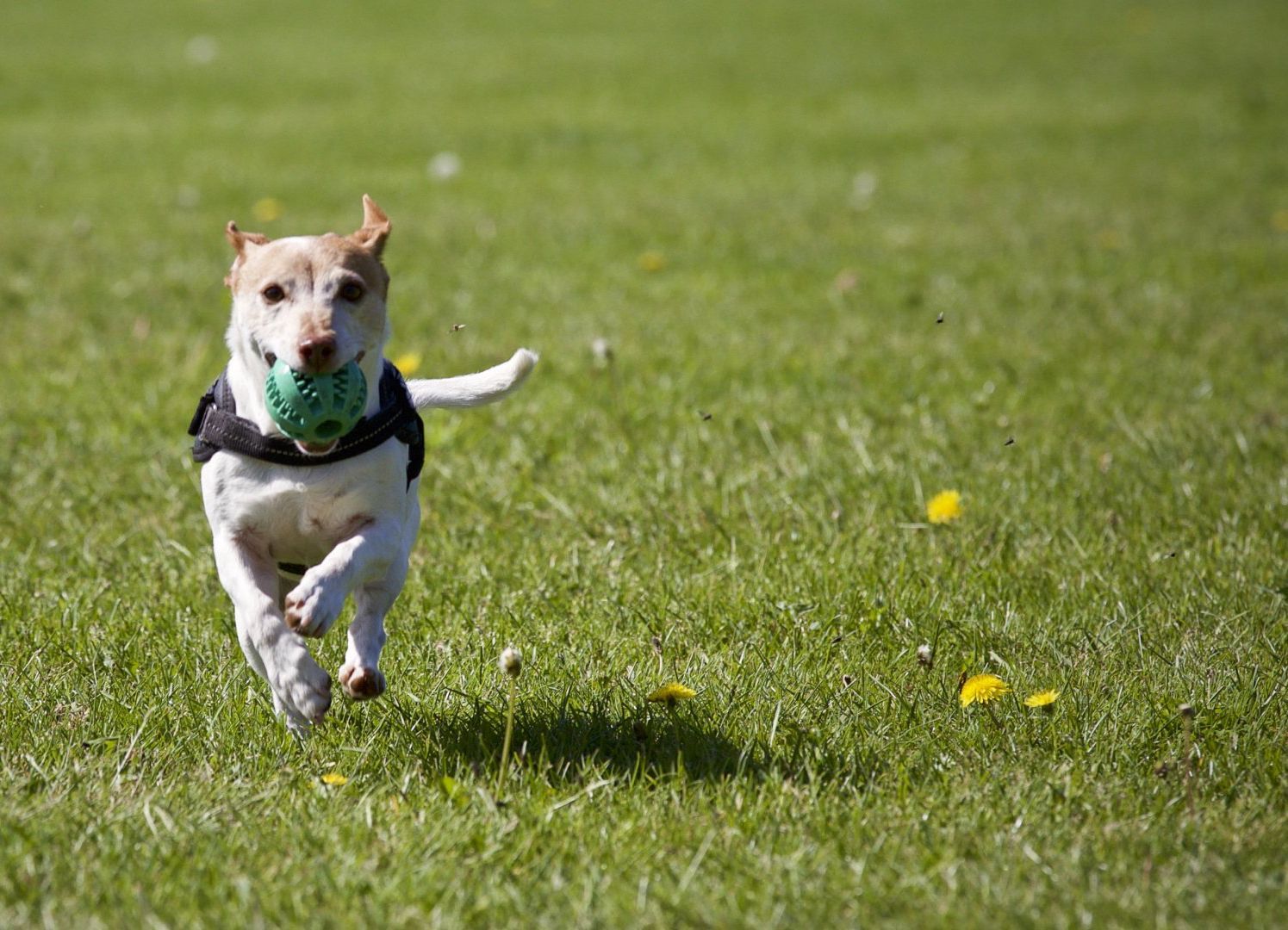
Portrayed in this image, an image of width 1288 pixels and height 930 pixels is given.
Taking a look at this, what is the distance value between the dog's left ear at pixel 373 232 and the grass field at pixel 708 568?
97 centimetres

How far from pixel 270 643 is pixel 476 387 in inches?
33.0

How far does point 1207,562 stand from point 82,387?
4.17 metres

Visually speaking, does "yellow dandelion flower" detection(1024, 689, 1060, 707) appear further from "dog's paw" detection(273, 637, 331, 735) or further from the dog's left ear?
the dog's left ear

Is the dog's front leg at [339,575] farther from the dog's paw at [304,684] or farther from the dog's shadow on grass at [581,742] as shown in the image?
the dog's shadow on grass at [581,742]

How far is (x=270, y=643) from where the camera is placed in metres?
2.87

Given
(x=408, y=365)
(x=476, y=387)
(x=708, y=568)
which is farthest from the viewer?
(x=408, y=365)

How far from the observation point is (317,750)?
9.73ft

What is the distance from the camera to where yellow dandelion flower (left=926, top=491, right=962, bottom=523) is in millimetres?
4234

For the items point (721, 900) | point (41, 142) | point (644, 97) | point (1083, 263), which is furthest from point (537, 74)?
point (721, 900)

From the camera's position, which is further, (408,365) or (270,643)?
(408,365)

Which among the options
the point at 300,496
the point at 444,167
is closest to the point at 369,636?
the point at 300,496

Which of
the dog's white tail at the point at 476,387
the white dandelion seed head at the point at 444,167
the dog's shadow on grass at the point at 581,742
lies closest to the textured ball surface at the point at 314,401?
the dog's white tail at the point at 476,387

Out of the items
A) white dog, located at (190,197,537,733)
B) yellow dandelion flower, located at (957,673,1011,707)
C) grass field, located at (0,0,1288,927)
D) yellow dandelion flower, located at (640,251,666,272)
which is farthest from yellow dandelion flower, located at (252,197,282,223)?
yellow dandelion flower, located at (957,673,1011,707)

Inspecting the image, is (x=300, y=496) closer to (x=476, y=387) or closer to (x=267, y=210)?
(x=476, y=387)
